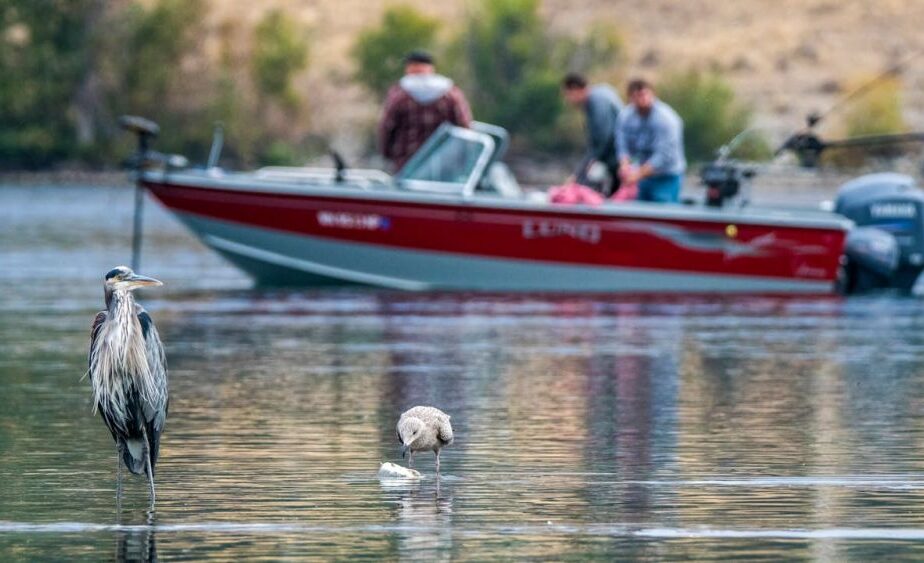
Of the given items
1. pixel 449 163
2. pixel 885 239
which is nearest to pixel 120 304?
pixel 449 163

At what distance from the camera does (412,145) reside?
2584cm

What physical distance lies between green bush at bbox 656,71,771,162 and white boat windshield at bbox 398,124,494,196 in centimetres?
4385

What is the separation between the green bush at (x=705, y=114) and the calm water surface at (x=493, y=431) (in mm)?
46771

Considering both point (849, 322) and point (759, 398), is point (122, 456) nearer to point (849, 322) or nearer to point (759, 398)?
point (759, 398)

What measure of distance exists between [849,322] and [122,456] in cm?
1235

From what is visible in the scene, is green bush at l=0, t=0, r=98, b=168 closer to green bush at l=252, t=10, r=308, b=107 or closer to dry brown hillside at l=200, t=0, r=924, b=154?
green bush at l=252, t=10, r=308, b=107

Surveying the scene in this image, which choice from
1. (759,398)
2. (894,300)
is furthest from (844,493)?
(894,300)

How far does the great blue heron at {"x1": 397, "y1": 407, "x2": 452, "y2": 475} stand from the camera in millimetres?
11508

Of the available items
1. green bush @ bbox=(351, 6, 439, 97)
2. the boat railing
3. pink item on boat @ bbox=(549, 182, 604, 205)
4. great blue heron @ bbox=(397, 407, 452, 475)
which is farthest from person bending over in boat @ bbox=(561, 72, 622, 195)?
green bush @ bbox=(351, 6, 439, 97)

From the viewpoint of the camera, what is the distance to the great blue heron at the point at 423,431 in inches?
453

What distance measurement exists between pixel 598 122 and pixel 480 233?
162 centimetres

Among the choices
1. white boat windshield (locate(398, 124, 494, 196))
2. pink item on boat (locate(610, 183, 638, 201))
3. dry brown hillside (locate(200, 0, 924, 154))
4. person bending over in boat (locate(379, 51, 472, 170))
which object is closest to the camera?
white boat windshield (locate(398, 124, 494, 196))

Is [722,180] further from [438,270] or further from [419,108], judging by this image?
[419,108]

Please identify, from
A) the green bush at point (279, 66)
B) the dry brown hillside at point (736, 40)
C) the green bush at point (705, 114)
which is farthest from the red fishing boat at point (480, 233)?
the dry brown hillside at point (736, 40)
